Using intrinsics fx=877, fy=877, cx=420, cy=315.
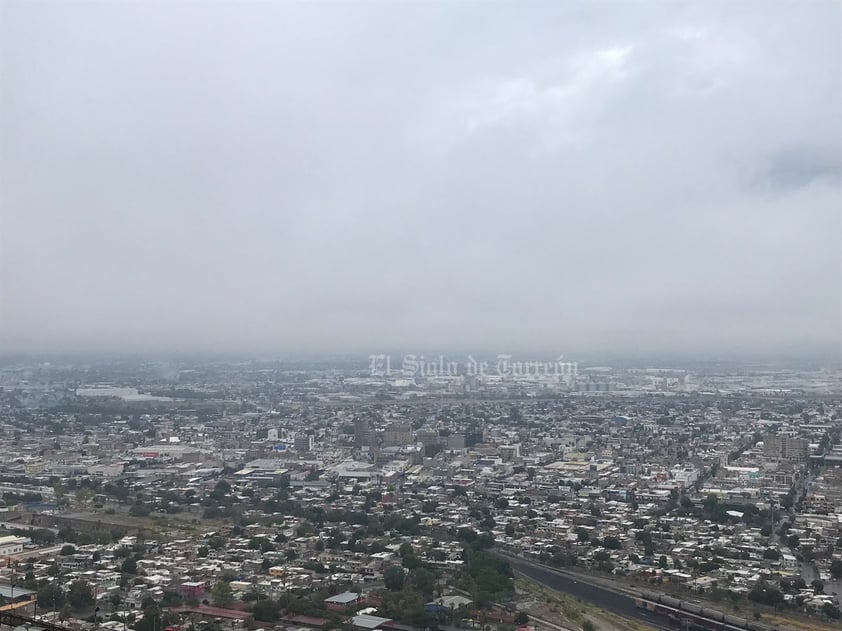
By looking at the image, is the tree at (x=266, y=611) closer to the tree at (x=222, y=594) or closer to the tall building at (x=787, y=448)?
the tree at (x=222, y=594)

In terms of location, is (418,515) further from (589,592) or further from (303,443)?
(303,443)

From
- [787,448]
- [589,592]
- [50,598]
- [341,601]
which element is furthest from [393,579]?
[787,448]

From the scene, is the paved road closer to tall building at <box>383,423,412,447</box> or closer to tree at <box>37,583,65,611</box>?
tree at <box>37,583,65,611</box>

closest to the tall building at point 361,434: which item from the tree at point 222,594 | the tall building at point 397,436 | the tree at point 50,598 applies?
the tall building at point 397,436

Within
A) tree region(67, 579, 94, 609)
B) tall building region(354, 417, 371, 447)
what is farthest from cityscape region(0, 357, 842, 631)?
tall building region(354, 417, 371, 447)

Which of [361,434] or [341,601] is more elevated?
[361,434]
